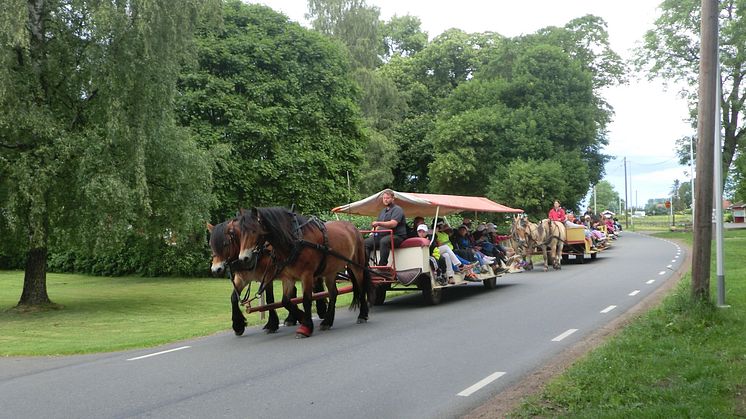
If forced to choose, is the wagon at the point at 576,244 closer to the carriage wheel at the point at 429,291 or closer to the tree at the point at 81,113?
the carriage wheel at the point at 429,291

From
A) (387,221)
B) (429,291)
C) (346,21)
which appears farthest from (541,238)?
(346,21)

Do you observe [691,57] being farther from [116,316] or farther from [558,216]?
[116,316]

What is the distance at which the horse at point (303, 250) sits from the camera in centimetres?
986

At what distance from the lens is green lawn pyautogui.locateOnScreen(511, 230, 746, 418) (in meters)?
5.71

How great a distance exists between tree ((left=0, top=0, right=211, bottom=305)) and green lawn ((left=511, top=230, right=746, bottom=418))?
42.4ft

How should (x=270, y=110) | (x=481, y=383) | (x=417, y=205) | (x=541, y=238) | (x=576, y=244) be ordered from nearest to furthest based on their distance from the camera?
(x=481, y=383) → (x=417, y=205) → (x=541, y=238) → (x=576, y=244) → (x=270, y=110)

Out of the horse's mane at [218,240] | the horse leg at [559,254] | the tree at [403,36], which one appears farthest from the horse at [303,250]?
the tree at [403,36]

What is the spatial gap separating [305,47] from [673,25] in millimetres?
25046

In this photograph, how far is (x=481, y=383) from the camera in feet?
23.2

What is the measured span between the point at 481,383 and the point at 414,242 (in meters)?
6.17

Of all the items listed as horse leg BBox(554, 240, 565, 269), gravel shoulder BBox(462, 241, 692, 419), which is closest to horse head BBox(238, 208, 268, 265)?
gravel shoulder BBox(462, 241, 692, 419)

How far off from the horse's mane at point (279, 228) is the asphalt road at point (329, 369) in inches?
58.7

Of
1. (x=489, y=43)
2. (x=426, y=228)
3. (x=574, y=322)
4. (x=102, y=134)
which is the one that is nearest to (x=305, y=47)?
(x=102, y=134)

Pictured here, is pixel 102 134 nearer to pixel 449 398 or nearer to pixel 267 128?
pixel 267 128
